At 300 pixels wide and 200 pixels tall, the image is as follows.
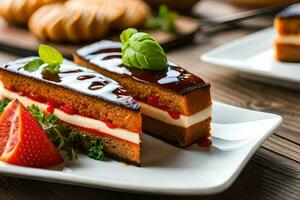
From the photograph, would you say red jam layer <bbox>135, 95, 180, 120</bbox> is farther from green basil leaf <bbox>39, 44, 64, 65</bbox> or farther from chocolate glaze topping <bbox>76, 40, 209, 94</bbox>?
green basil leaf <bbox>39, 44, 64, 65</bbox>

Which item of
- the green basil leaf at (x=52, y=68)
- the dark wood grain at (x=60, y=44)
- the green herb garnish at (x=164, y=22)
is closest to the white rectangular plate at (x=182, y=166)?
the green basil leaf at (x=52, y=68)

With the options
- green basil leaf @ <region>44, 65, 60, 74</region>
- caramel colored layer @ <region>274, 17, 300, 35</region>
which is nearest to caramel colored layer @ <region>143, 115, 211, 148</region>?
green basil leaf @ <region>44, 65, 60, 74</region>

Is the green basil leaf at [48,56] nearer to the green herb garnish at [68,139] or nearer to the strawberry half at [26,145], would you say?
the green herb garnish at [68,139]

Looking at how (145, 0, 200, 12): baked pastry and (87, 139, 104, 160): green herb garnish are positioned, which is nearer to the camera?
(87, 139, 104, 160): green herb garnish

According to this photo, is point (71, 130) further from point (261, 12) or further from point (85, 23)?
point (261, 12)

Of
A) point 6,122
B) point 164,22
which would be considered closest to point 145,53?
point 6,122
